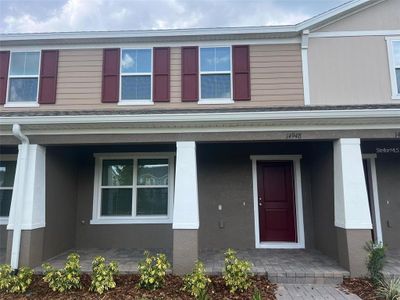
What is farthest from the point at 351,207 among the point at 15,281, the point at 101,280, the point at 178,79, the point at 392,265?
the point at 15,281

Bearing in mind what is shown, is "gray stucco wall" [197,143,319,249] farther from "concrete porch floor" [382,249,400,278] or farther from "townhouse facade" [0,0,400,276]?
"concrete porch floor" [382,249,400,278]

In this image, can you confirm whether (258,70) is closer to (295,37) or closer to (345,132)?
(295,37)

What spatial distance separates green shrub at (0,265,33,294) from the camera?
4.81 meters

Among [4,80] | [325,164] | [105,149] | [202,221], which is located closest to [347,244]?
[325,164]

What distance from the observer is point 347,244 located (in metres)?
5.32

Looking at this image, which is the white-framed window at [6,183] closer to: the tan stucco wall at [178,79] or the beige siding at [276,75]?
the tan stucco wall at [178,79]

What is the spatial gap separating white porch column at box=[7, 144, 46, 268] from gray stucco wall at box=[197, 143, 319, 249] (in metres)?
3.47

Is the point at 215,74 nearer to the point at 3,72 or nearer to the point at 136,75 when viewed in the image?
the point at 136,75

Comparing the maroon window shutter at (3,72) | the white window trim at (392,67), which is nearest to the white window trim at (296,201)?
the white window trim at (392,67)

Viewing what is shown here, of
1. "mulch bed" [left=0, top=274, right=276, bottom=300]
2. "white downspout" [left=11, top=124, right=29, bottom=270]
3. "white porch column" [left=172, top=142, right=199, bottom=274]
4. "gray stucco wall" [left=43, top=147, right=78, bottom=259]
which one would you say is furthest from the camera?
"gray stucco wall" [left=43, top=147, right=78, bottom=259]

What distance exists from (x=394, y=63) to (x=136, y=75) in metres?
6.28

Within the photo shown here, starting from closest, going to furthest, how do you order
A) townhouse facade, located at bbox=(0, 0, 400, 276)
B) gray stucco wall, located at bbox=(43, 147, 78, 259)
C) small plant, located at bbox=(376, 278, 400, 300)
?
small plant, located at bbox=(376, 278, 400, 300) → gray stucco wall, located at bbox=(43, 147, 78, 259) → townhouse facade, located at bbox=(0, 0, 400, 276)

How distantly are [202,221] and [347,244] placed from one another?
320 cm

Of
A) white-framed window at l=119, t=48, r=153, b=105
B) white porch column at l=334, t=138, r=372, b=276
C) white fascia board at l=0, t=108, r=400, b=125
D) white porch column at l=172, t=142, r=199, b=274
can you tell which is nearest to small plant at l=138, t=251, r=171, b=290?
white porch column at l=172, t=142, r=199, b=274
